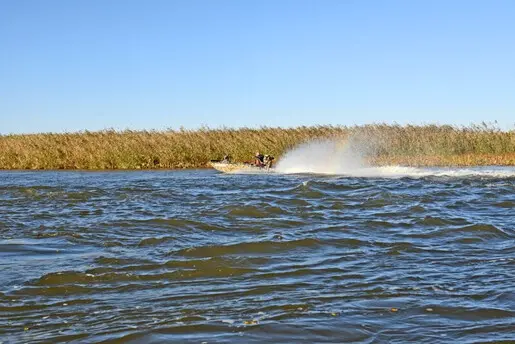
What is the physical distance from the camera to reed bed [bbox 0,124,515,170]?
36781 mm

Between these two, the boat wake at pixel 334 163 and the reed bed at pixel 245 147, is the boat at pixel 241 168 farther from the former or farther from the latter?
the reed bed at pixel 245 147

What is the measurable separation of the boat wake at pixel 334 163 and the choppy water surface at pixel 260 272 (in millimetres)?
13422

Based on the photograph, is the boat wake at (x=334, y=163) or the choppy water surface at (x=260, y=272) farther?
the boat wake at (x=334, y=163)

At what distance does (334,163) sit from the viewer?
114ft

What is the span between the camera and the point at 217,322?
564 centimetres

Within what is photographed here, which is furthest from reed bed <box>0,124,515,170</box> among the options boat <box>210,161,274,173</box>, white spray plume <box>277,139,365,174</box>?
boat <box>210,161,274,173</box>

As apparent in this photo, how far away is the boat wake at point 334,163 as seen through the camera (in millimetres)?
29539

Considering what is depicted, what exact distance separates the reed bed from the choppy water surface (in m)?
21.1

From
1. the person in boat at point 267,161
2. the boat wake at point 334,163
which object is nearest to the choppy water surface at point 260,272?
the boat wake at point 334,163

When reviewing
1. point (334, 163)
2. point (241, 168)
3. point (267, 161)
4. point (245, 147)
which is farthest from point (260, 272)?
point (245, 147)

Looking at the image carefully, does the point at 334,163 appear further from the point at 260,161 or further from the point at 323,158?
the point at 260,161

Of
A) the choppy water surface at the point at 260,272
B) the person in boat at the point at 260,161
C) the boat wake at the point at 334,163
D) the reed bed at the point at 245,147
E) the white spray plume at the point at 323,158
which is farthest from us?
the reed bed at the point at 245,147

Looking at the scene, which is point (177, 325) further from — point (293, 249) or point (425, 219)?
point (425, 219)

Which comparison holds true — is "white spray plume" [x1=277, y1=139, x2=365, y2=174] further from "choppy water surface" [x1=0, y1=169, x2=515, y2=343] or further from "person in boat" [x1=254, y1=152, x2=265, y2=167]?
"choppy water surface" [x1=0, y1=169, x2=515, y2=343]
